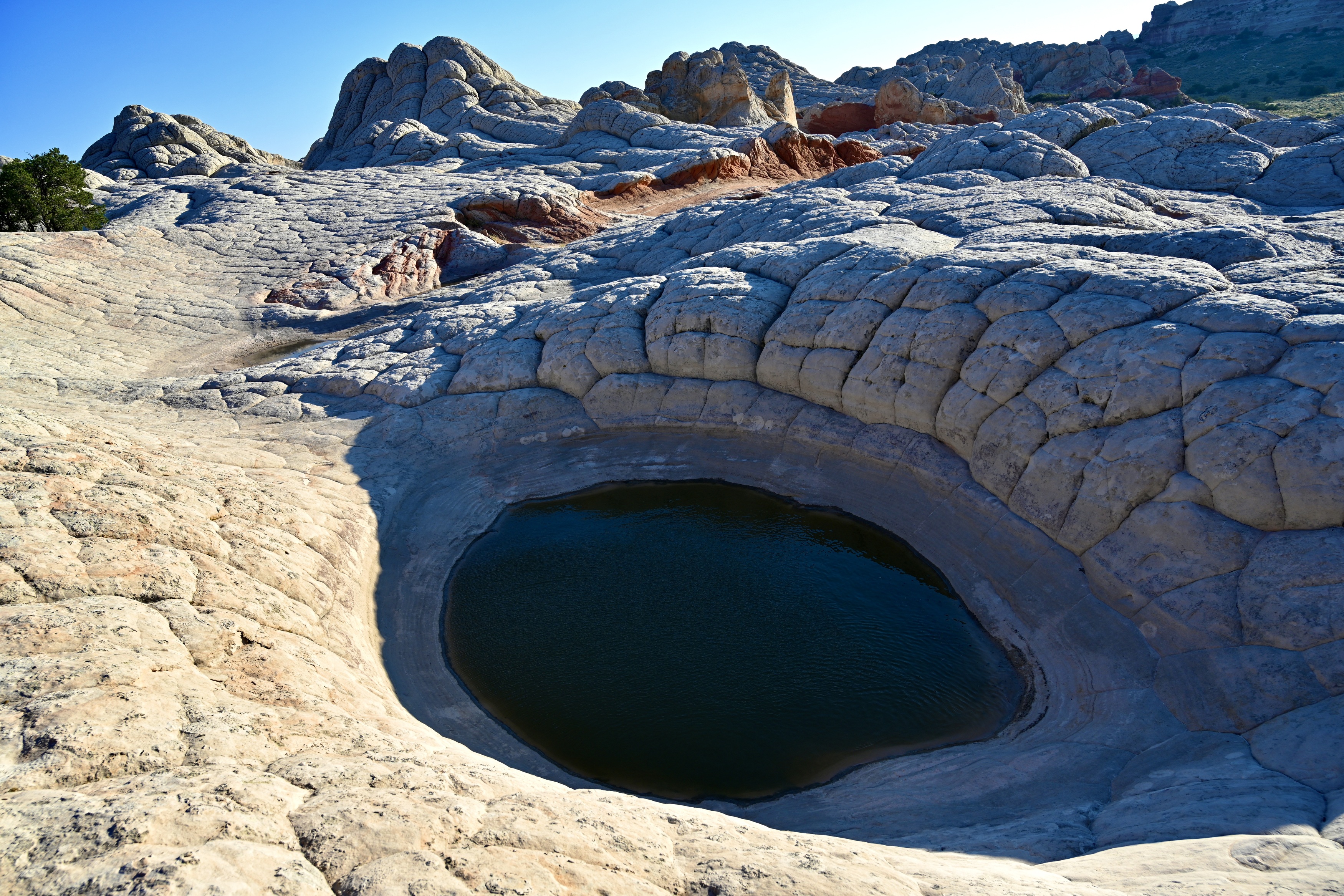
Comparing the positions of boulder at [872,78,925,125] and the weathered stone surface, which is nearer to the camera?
the weathered stone surface

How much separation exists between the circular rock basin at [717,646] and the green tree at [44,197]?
2925 centimetres

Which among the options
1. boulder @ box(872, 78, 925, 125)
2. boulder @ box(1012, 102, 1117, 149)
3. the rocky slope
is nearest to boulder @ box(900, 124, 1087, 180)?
the rocky slope

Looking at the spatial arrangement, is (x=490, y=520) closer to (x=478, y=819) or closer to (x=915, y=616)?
(x=915, y=616)

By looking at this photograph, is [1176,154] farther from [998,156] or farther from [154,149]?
[154,149]

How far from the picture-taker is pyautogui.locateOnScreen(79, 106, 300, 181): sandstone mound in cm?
4628

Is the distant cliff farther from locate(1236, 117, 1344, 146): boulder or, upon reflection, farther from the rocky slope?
the rocky slope

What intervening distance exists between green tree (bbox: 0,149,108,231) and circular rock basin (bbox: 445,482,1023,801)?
29248 mm

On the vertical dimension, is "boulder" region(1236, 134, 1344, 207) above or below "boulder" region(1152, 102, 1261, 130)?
below

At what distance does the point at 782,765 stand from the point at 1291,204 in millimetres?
20487

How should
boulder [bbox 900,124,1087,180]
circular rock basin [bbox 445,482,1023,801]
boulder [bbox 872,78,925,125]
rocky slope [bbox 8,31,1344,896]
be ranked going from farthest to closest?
boulder [bbox 872,78,925,125] → boulder [bbox 900,124,1087,180] → circular rock basin [bbox 445,482,1023,801] → rocky slope [bbox 8,31,1344,896]

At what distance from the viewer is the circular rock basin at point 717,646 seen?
36.2ft

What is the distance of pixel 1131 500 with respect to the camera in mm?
12312

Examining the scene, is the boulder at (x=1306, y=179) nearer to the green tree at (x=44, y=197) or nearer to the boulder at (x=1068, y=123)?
the boulder at (x=1068, y=123)

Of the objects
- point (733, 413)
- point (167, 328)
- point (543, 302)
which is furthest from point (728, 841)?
point (167, 328)
